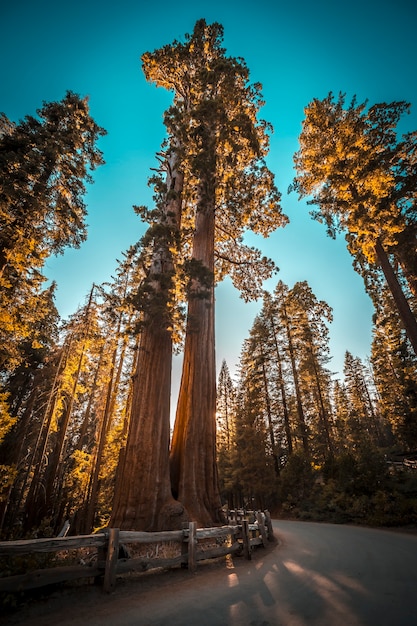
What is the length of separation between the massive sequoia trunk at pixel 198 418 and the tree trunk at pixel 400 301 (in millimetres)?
8098

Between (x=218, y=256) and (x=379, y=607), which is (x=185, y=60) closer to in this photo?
(x=218, y=256)

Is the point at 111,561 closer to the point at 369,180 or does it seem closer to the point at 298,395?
the point at 369,180

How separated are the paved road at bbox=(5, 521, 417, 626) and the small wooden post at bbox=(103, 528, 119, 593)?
0.44 ft

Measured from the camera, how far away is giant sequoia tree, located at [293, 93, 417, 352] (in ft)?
40.6

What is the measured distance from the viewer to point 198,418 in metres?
8.84

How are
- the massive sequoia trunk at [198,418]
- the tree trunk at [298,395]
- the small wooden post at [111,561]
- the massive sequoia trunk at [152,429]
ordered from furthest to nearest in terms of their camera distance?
1. the tree trunk at [298,395]
2. the massive sequoia trunk at [198,418]
3. the massive sequoia trunk at [152,429]
4. the small wooden post at [111,561]

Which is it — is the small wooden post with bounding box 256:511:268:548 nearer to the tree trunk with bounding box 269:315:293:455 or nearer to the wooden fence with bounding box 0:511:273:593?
the wooden fence with bounding box 0:511:273:593

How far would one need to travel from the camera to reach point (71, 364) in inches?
653

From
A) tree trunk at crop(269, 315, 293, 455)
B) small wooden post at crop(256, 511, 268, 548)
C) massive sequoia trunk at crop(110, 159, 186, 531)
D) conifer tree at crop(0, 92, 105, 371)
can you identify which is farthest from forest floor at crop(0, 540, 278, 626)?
tree trunk at crop(269, 315, 293, 455)

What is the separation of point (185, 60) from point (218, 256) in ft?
30.9

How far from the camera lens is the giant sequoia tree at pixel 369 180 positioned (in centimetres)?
1237

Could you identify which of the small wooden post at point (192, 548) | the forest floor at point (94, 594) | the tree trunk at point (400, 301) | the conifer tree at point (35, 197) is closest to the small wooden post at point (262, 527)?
the forest floor at point (94, 594)

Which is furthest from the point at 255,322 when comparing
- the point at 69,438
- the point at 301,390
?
the point at 69,438

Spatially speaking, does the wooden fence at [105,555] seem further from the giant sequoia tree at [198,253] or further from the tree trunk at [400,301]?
the tree trunk at [400,301]
